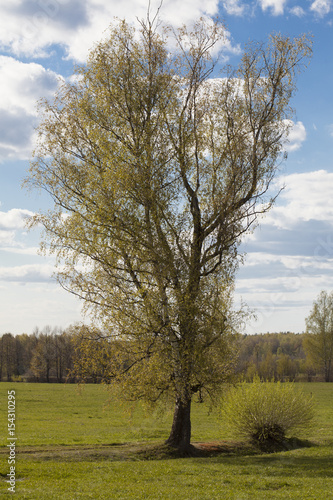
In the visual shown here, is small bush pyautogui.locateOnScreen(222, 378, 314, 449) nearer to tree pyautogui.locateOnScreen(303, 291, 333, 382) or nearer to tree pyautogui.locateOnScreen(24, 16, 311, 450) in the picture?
tree pyautogui.locateOnScreen(24, 16, 311, 450)

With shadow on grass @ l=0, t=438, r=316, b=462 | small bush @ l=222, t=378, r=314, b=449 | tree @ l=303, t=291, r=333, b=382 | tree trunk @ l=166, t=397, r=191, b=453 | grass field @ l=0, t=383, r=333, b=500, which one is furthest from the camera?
tree @ l=303, t=291, r=333, b=382

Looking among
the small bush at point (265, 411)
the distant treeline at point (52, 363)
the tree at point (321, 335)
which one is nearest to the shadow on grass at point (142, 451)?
the small bush at point (265, 411)

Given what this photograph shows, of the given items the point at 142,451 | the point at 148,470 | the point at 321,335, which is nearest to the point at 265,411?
the point at 142,451

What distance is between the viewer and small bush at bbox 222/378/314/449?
63.2 ft

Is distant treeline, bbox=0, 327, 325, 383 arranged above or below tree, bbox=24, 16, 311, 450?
below

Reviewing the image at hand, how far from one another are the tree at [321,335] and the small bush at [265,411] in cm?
6448

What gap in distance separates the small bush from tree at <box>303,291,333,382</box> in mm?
64480

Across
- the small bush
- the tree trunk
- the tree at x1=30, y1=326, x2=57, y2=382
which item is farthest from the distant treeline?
the tree trunk

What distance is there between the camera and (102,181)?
16.5 m

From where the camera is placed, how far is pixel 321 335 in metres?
80.9

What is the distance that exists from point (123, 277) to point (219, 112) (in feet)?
25.3

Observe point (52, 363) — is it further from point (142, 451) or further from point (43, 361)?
point (142, 451)

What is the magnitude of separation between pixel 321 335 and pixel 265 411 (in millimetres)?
66260

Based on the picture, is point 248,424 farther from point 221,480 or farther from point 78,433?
point 78,433
